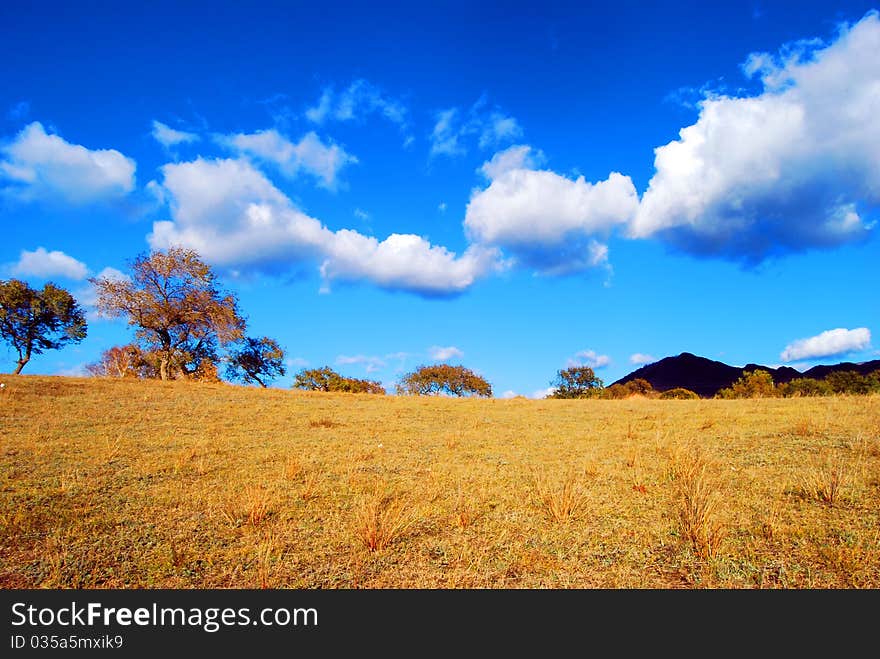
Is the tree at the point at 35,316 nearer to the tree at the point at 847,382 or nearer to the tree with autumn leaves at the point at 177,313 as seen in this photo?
the tree with autumn leaves at the point at 177,313

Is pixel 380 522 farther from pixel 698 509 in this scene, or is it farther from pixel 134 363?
pixel 134 363

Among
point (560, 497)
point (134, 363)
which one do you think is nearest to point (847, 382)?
point (560, 497)

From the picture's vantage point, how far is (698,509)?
5121mm

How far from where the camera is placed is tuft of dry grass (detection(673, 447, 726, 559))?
457 cm

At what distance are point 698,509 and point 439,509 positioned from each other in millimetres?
2795

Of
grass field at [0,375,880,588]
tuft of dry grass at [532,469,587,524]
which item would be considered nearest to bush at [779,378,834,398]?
grass field at [0,375,880,588]

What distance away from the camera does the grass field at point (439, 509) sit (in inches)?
164

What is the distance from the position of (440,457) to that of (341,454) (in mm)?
1839

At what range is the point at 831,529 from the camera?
4.92 meters

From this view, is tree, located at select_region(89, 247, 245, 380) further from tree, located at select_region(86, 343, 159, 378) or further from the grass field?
the grass field

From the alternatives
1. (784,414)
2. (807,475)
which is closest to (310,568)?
(807,475)

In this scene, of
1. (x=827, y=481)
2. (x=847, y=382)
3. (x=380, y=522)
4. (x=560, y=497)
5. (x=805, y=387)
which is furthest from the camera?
(x=805, y=387)

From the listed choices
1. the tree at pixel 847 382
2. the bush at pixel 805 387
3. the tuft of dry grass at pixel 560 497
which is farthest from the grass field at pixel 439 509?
the bush at pixel 805 387

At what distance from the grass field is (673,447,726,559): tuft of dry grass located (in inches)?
1.3
